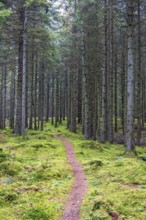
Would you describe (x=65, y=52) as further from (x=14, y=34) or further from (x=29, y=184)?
(x=29, y=184)

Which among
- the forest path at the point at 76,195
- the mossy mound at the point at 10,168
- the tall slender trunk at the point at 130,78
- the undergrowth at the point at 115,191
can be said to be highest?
the tall slender trunk at the point at 130,78

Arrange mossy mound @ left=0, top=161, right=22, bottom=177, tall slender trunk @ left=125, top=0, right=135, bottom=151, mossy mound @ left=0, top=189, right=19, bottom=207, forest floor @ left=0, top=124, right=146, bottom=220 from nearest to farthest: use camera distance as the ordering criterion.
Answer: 1. forest floor @ left=0, top=124, right=146, bottom=220
2. mossy mound @ left=0, top=189, right=19, bottom=207
3. mossy mound @ left=0, top=161, right=22, bottom=177
4. tall slender trunk @ left=125, top=0, right=135, bottom=151

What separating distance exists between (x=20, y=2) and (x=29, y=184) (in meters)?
16.2

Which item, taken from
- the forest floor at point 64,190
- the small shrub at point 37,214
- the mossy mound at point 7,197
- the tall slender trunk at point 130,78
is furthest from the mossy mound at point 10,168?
the tall slender trunk at point 130,78

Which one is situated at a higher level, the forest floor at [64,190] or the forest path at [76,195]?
the forest floor at [64,190]

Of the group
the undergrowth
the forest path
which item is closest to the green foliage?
the forest path

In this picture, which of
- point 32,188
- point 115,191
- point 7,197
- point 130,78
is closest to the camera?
point 7,197

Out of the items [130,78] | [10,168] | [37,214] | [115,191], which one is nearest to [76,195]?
[115,191]

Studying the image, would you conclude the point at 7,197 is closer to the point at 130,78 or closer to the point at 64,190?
the point at 64,190

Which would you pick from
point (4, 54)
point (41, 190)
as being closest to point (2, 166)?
point (41, 190)

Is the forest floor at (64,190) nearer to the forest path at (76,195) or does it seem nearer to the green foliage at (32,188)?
the green foliage at (32,188)

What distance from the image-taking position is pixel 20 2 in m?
21.4

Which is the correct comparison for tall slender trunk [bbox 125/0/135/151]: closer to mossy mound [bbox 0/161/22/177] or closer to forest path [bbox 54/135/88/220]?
forest path [bbox 54/135/88/220]

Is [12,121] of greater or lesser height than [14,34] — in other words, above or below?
below
